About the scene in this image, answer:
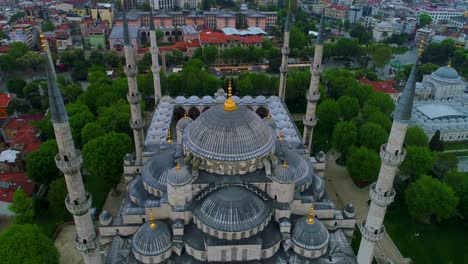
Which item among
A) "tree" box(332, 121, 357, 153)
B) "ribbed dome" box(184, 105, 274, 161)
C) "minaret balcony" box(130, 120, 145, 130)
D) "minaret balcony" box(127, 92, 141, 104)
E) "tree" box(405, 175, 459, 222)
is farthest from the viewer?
"tree" box(332, 121, 357, 153)

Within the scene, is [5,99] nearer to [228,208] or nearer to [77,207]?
[77,207]

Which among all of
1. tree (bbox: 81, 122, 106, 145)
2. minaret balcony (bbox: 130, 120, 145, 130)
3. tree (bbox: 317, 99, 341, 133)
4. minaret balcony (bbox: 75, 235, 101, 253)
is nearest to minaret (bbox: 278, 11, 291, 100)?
tree (bbox: 317, 99, 341, 133)

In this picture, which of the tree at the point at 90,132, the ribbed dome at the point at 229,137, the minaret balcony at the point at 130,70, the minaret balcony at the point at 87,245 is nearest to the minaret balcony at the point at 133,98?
the minaret balcony at the point at 130,70

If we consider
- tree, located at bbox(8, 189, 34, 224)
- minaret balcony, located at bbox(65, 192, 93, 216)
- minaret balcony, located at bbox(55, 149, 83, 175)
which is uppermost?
minaret balcony, located at bbox(55, 149, 83, 175)

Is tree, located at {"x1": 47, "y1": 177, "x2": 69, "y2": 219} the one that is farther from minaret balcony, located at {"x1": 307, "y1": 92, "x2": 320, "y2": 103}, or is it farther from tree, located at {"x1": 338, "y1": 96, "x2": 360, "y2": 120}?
tree, located at {"x1": 338, "y1": 96, "x2": 360, "y2": 120}

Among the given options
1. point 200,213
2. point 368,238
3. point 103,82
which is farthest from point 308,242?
point 103,82

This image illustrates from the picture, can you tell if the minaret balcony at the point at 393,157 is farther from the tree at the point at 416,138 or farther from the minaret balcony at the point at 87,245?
the tree at the point at 416,138

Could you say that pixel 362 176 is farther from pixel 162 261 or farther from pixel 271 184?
pixel 162 261
